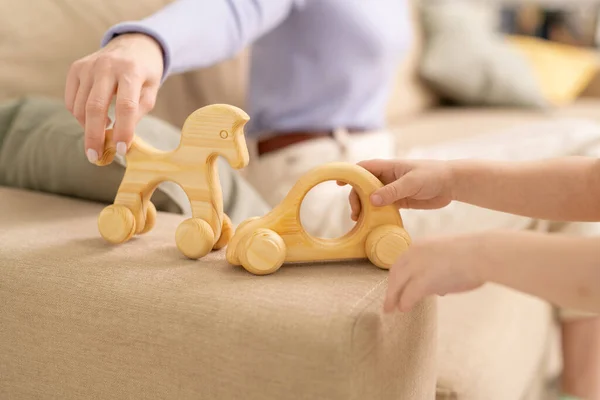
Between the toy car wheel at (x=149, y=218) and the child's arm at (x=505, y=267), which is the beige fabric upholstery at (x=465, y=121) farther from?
the child's arm at (x=505, y=267)

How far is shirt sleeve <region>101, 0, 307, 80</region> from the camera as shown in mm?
783

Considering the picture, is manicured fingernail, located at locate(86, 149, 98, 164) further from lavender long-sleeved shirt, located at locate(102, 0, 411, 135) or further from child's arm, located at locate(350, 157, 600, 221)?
lavender long-sleeved shirt, located at locate(102, 0, 411, 135)

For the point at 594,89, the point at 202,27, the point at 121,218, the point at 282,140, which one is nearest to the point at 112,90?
the point at 121,218

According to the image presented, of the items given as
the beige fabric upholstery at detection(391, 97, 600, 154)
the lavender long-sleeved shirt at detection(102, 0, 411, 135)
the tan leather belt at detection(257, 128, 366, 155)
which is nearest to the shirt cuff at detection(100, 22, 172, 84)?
the lavender long-sleeved shirt at detection(102, 0, 411, 135)

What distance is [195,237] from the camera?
667mm

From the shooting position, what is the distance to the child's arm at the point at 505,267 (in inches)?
A: 20.3

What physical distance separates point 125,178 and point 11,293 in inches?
6.2

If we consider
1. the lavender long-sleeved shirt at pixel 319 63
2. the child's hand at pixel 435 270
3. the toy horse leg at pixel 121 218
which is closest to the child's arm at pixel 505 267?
the child's hand at pixel 435 270

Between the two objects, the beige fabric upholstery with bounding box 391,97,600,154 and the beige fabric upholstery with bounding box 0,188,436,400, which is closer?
the beige fabric upholstery with bounding box 0,188,436,400

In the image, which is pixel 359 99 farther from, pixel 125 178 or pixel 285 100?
pixel 125 178

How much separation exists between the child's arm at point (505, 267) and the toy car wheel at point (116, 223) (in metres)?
0.28

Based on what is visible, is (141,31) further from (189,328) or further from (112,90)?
(189,328)

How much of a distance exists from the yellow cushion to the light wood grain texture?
77.4 inches

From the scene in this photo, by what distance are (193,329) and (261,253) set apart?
96 mm
